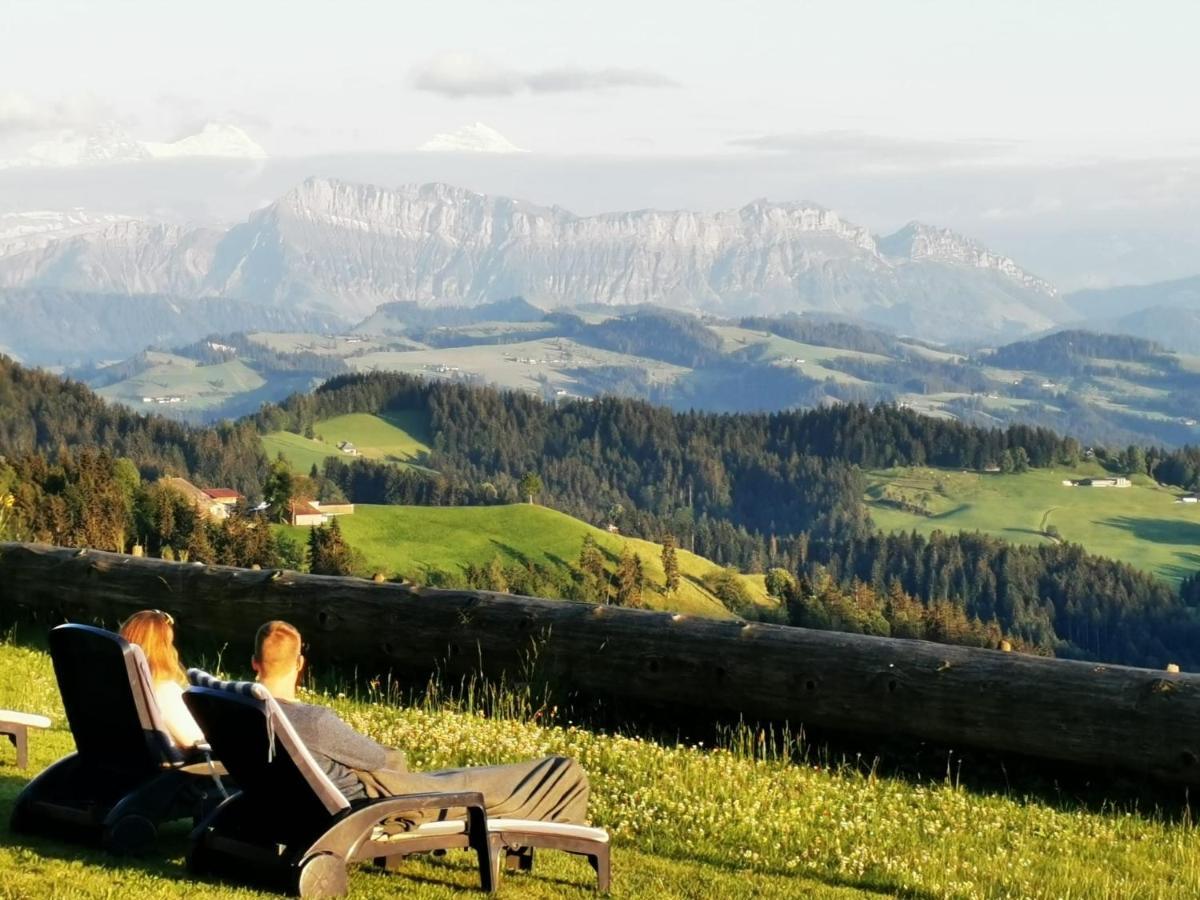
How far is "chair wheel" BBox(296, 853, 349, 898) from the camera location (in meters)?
7.44

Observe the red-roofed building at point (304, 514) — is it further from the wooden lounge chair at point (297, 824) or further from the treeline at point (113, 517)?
the wooden lounge chair at point (297, 824)

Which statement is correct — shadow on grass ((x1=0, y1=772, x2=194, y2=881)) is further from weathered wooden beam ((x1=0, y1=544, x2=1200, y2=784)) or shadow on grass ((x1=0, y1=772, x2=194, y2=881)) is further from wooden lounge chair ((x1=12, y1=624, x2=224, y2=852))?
weathered wooden beam ((x1=0, y1=544, x2=1200, y2=784))

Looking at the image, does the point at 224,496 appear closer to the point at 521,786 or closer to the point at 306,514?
the point at 306,514

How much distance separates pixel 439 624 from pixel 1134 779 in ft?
19.7

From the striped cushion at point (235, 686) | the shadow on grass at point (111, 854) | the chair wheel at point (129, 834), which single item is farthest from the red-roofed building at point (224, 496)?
the striped cushion at point (235, 686)

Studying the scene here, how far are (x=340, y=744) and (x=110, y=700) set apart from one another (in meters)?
1.64

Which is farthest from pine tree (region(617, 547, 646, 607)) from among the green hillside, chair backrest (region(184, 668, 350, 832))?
chair backrest (region(184, 668, 350, 832))

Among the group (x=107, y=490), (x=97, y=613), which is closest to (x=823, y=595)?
(x=107, y=490)

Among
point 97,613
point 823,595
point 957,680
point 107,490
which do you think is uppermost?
point 957,680

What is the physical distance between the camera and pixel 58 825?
8.56 meters

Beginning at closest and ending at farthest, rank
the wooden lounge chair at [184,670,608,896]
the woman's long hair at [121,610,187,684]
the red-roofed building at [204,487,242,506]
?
the wooden lounge chair at [184,670,608,896], the woman's long hair at [121,610,187,684], the red-roofed building at [204,487,242,506]

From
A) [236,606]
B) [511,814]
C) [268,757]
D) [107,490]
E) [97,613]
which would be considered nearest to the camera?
[268,757]

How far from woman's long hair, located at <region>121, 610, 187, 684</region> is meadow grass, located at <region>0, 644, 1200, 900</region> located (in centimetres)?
98

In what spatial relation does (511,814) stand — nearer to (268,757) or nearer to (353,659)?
(268,757)
